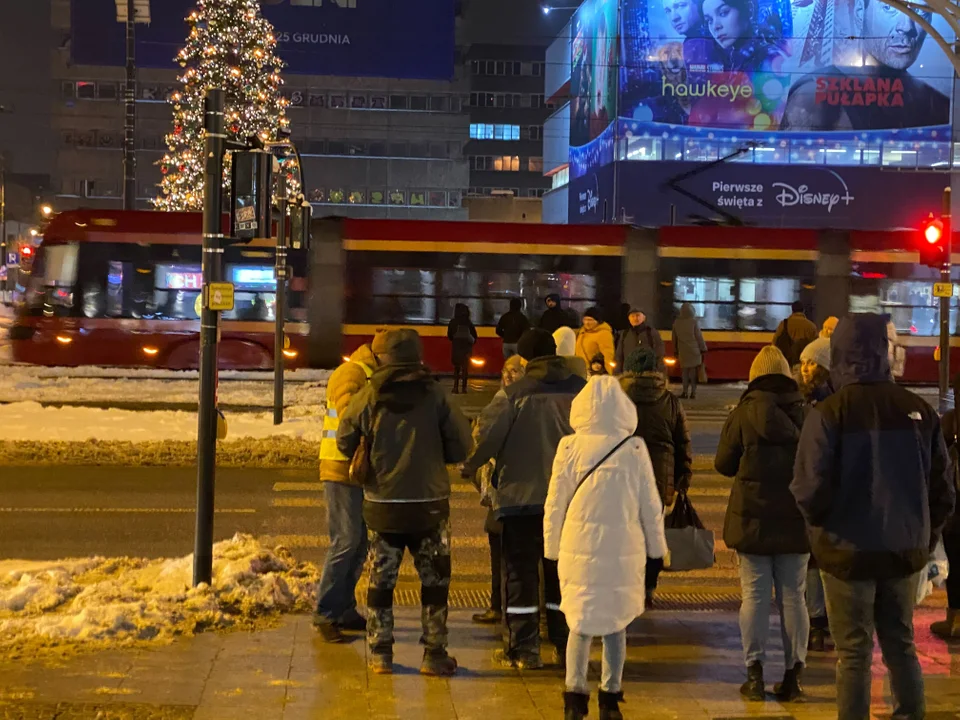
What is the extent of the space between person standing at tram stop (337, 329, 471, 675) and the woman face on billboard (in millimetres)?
52682

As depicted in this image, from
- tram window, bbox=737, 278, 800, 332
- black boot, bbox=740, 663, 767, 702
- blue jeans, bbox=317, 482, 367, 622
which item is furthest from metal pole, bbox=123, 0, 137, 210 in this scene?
black boot, bbox=740, 663, 767, 702

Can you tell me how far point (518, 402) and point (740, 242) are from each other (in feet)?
64.5

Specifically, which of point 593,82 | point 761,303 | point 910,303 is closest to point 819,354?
point 761,303

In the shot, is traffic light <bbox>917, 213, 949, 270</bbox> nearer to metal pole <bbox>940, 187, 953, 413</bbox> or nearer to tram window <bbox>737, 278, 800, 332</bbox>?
metal pole <bbox>940, 187, 953, 413</bbox>

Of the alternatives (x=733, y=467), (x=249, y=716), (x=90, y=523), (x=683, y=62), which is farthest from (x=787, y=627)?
(x=683, y=62)

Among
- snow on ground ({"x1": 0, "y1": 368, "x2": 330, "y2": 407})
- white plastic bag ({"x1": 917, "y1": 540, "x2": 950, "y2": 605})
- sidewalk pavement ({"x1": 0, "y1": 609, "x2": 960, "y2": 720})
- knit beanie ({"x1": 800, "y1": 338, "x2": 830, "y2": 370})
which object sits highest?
knit beanie ({"x1": 800, "y1": 338, "x2": 830, "y2": 370})

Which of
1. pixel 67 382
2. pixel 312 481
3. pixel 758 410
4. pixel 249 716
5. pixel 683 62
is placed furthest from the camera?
pixel 683 62

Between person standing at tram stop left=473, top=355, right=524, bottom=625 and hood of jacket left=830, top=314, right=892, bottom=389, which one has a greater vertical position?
hood of jacket left=830, top=314, right=892, bottom=389

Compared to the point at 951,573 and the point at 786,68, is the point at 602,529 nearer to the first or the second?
the point at 951,573

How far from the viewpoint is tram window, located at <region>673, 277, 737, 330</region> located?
24.6 m

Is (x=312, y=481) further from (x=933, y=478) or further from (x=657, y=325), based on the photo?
(x=657, y=325)

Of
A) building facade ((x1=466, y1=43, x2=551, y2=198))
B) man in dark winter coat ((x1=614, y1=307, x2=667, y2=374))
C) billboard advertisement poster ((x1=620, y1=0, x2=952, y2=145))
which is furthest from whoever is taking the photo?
building facade ((x1=466, y1=43, x2=551, y2=198))

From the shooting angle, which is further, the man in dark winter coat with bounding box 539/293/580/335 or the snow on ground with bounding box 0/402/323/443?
the man in dark winter coat with bounding box 539/293/580/335

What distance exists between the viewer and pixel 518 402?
612 cm
